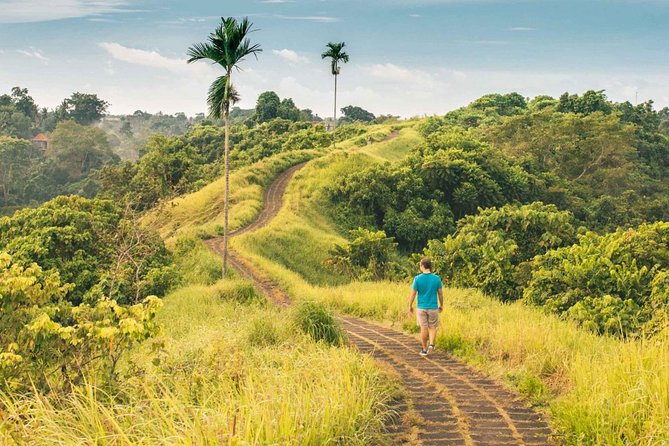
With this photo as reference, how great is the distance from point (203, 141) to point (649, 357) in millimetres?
52789

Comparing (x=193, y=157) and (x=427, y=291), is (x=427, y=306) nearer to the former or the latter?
(x=427, y=291)

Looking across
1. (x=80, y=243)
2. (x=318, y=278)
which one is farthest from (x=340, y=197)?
(x=80, y=243)

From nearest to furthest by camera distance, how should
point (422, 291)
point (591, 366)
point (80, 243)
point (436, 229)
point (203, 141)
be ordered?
point (591, 366) < point (422, 291) < point (80, 243) < point (436, 229) < point (203, 141)

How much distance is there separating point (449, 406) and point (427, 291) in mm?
2689

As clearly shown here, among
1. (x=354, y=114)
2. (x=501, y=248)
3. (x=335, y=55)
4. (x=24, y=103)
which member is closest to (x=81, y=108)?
(x=24, y=103)

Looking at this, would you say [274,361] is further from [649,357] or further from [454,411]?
[649,357]

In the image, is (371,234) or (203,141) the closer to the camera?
(371,234)

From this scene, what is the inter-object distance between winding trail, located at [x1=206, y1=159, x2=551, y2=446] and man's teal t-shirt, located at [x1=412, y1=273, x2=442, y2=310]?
737 millimetres

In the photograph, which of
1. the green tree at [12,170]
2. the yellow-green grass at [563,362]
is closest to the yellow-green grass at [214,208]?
→ the yellow-green grass at [563,362]

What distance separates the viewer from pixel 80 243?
2062 centimetres

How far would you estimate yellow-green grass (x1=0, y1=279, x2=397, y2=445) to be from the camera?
465 cm

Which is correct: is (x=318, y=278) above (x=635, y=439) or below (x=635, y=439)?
below

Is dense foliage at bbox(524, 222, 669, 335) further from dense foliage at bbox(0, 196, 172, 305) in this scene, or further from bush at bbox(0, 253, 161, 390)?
dense foliage at bbox(0, 196, 172, 305)

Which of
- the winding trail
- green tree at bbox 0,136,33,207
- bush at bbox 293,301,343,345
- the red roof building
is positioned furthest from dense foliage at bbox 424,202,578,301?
the red roof building
